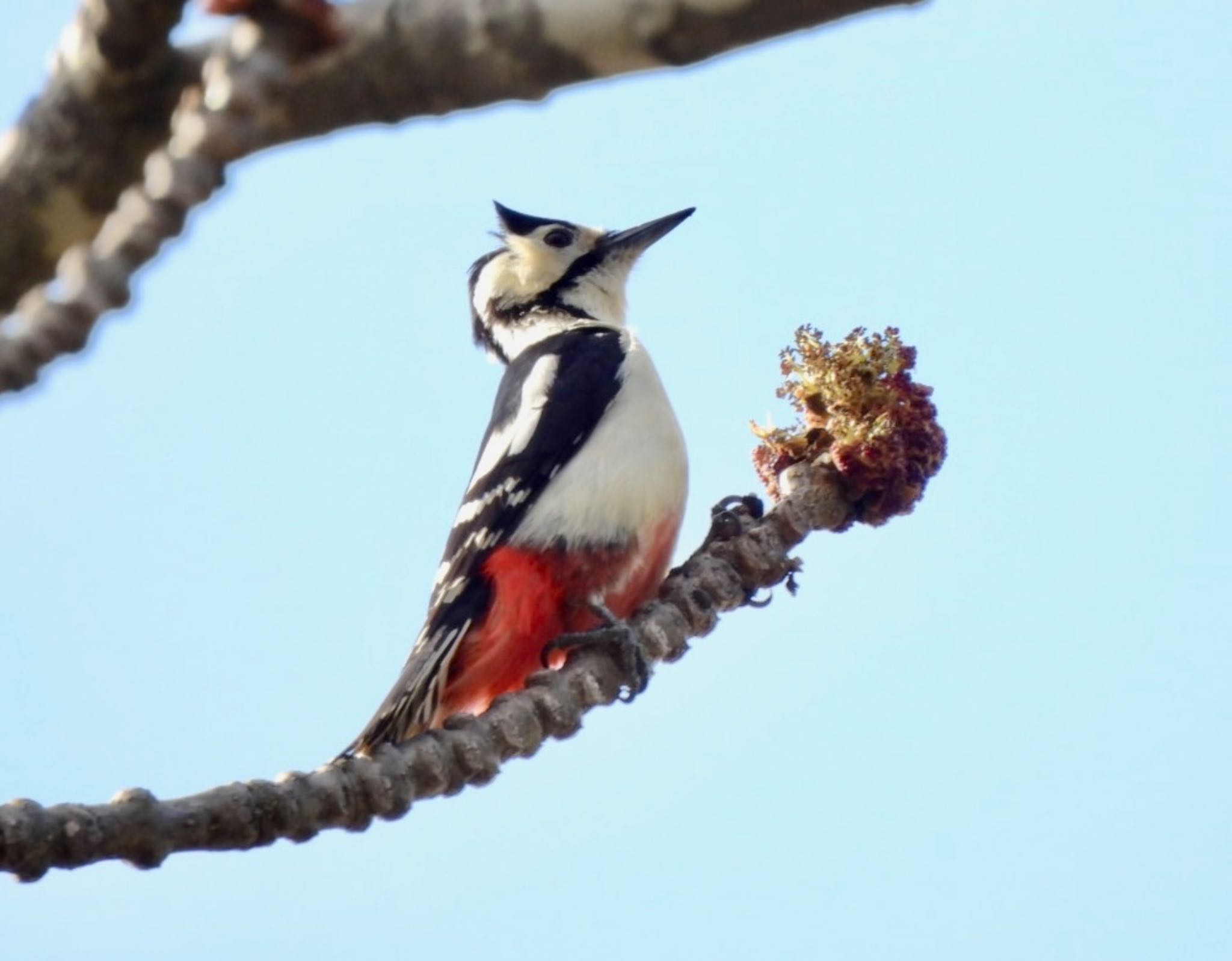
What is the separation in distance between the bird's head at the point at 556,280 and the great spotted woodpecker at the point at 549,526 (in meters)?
0.50

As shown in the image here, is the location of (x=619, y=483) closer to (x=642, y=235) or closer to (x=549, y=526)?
A: (x=549, y=526)

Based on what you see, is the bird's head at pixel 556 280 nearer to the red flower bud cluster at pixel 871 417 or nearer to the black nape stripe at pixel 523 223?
the black nape stripe at pixel 523 223

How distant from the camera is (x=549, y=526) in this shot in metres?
4.92

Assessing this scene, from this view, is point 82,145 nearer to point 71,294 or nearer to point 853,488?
point 71,294

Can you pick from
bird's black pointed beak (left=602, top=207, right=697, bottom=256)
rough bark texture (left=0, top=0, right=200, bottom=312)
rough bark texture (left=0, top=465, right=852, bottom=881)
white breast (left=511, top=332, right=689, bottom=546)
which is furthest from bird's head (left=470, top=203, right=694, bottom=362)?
rough bark texture (left=0, top=0, right=200, bottom=312)

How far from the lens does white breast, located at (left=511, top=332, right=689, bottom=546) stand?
4.87 meters

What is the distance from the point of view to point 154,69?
196 centimetres

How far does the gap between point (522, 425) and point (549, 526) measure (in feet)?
1.84

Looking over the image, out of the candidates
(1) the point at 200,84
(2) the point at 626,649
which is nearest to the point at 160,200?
(1) the point at 200,84

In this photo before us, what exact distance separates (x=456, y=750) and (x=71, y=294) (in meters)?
1.61

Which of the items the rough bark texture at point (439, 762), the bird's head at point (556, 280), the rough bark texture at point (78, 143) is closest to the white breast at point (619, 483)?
the rough bark texture at point (439, 762)

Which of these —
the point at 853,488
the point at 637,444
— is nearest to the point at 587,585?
the point at 637,444

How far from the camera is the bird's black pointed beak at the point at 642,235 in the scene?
655 cm

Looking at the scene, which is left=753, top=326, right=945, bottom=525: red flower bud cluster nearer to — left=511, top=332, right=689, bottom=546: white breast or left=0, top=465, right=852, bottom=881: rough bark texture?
left=0, top=465, right=852, bottom=881: rough bark texture
